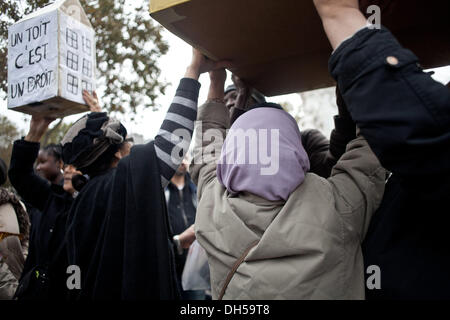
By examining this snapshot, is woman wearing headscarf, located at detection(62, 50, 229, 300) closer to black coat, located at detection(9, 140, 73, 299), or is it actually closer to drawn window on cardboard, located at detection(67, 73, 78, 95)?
black coat, located at detection(9, 140, 73, 299)

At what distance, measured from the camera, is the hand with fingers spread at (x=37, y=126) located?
7.55 ft

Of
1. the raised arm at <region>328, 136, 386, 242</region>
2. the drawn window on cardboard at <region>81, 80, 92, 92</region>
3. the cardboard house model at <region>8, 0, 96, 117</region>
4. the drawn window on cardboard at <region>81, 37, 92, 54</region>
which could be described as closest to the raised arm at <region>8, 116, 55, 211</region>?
the cardboard house model at <region>8, 0, 96, 117</region>

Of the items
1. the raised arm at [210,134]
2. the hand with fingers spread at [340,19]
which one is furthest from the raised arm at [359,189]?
the raised arm at [210,134]

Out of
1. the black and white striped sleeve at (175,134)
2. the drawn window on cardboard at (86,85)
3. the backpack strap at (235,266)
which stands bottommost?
the backpack strap at (235,266)

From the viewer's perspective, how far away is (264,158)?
1221 mm

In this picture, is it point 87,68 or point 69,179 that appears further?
point 69,179

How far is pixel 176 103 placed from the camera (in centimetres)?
166

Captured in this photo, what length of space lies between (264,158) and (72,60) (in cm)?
137

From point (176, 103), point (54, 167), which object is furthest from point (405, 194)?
point (54, 167)

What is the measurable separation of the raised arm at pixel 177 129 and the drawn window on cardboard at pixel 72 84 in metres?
0.69

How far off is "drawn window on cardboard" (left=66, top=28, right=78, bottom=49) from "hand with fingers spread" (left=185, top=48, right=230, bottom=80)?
746 mm

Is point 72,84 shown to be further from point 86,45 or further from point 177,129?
point 177,129

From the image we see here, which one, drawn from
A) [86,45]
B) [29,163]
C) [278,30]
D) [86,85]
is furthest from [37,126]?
[278,30]

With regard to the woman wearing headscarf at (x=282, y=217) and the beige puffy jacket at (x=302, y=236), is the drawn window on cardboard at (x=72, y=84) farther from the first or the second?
the beige puffy jacket at (x=302, y=236)
